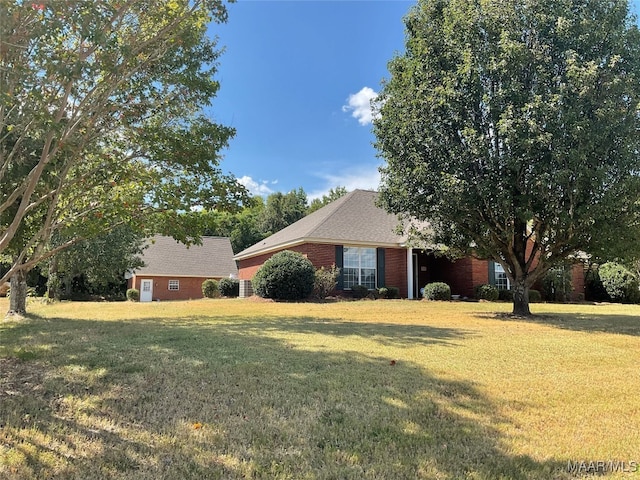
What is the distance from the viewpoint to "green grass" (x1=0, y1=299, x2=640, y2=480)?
3.16m

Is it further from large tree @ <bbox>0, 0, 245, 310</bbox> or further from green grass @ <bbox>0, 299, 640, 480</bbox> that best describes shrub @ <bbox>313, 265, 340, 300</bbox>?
green grass @ <bbox>0, 299, 640, 480</bbox>

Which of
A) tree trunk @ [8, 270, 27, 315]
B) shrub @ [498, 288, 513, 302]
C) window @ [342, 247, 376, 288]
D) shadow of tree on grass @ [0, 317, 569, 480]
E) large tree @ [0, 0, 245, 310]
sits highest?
large tree @ [0, 0, 245, 310]

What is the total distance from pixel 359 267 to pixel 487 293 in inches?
244

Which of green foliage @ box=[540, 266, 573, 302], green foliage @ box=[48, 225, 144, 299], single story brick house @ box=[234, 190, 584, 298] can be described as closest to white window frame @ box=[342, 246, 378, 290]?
single story brick house @ box=[234, 190, 584, 298]

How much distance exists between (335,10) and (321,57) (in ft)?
13.1

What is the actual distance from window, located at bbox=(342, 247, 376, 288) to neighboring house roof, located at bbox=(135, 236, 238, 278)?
14.0 m

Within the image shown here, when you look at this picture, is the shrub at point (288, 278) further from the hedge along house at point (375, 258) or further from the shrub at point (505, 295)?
the shrub at point (505, 295)

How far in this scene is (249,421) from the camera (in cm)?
389

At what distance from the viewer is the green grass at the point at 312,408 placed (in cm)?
316

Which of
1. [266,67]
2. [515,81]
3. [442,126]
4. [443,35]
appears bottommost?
[442,126]

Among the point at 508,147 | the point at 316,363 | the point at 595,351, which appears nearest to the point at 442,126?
the point at 508,147

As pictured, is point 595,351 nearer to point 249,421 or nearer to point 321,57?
point 249,421

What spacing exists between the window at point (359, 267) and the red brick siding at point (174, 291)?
1521 centimetres

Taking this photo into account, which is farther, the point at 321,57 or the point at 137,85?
the point at 321,57
